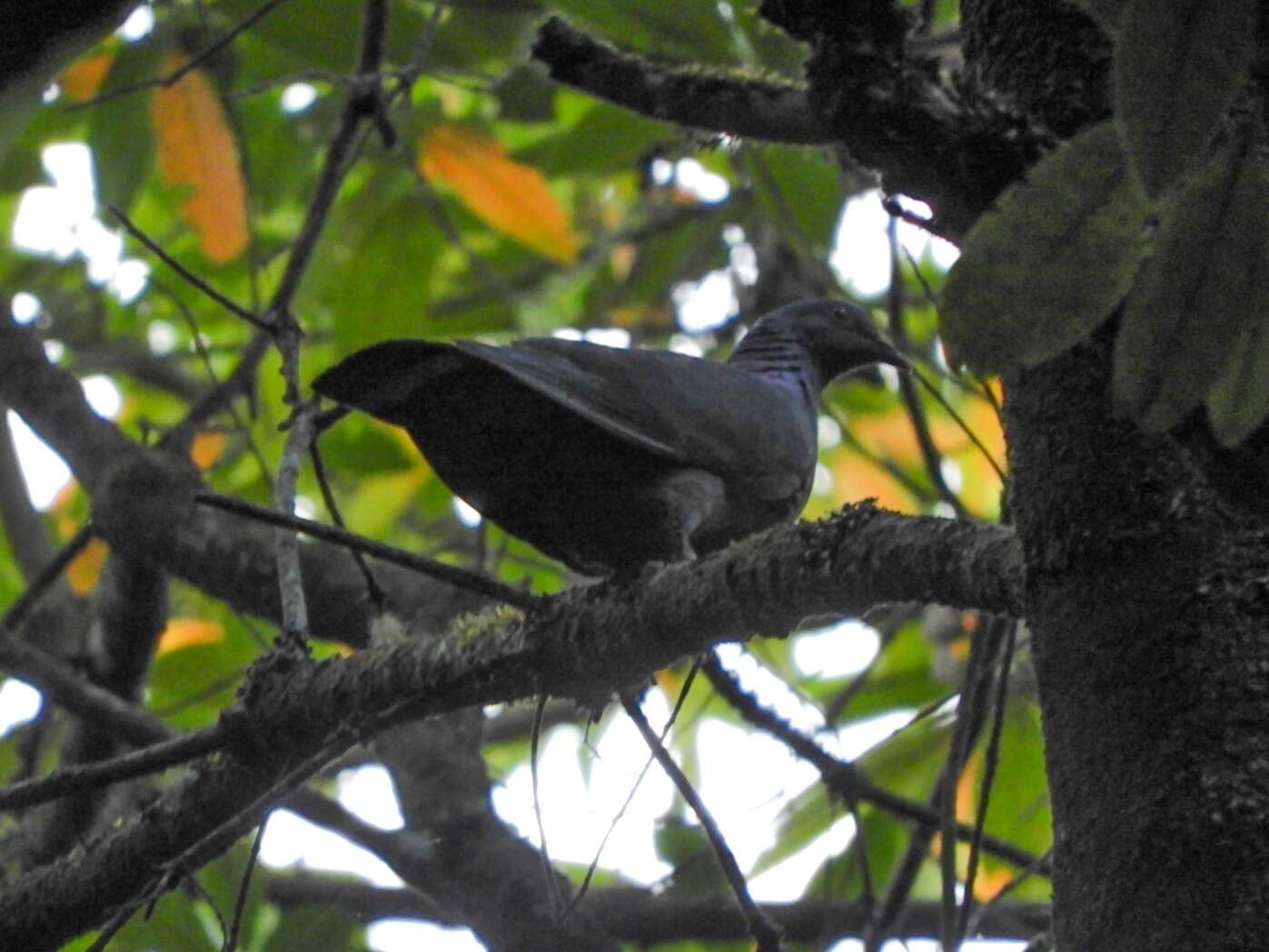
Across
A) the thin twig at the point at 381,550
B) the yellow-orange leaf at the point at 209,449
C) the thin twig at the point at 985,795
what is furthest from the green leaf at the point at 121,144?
the thin twig at the point at 985,795

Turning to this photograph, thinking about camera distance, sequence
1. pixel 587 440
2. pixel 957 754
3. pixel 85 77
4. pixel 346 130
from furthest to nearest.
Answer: pixel 85 77, pixel 346 130, pixel 587 440, pixel 957 754

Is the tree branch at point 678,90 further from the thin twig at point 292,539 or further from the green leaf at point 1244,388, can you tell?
the green leaf at point 1244,388

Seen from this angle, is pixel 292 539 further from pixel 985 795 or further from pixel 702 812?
pixel 985 795

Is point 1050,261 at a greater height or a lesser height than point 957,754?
lesser

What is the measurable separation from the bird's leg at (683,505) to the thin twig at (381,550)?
90 cm

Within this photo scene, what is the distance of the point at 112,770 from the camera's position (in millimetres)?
1968

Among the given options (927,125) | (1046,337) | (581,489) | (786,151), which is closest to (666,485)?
(581,489)

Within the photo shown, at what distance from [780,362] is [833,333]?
41 centimetres

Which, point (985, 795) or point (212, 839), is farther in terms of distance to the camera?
point (985, 795)

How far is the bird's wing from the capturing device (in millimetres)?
2676

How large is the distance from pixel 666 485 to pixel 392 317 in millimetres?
1710

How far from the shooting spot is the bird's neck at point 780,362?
367 centimetres

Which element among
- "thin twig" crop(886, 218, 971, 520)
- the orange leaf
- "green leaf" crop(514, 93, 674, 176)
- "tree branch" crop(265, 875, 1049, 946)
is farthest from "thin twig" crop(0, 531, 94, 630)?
the orange leaf

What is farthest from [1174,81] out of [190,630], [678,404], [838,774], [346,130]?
[190,630]
